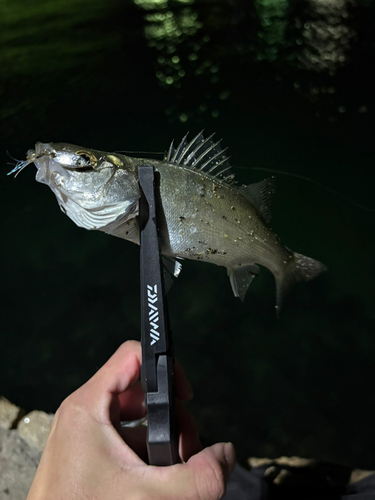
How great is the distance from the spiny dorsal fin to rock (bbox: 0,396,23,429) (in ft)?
4.53

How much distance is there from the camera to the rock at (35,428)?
1502mm

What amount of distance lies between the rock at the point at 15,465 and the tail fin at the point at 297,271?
122 cm

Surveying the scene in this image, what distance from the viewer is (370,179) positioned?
2250 millimetres

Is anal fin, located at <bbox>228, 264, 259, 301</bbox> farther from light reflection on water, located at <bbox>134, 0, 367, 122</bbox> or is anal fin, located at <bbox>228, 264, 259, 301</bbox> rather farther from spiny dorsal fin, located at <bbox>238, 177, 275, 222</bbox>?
light reflection on water, located at <bbox>134, 0, 367, 122</bbox>

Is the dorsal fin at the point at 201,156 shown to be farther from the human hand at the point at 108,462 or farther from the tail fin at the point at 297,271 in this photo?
the human hand at the point at 108,462

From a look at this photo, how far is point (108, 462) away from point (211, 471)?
244 millimetres

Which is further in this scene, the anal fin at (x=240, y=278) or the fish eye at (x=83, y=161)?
the anal fin at (x=240, y=278)

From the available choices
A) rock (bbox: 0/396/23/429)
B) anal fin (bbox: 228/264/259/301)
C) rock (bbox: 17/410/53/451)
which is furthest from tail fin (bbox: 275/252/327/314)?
rock (bbox: 0/396/23/429)

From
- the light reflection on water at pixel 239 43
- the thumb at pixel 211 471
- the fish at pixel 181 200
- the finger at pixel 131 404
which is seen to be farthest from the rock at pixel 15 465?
the light reflection on water at pixel 239 43

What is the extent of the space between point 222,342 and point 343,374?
23.7 inches

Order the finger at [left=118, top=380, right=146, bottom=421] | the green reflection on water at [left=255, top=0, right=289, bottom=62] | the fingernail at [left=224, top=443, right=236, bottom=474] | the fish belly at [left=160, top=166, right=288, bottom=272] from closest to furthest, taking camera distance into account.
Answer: the fingernail at [left=224, top=443, right=236, bottom=474], the fish belly at [left=160, top=166, right=288, bottom=272], the finger at [left=118, top=380, right=146, bottom=421], the green reflection on water at [left=255, top=0, right=289, bottom=62]

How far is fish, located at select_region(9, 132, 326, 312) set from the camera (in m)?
0.94

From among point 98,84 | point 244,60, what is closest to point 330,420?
point 98,84

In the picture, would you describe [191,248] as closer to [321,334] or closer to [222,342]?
[222,342]
